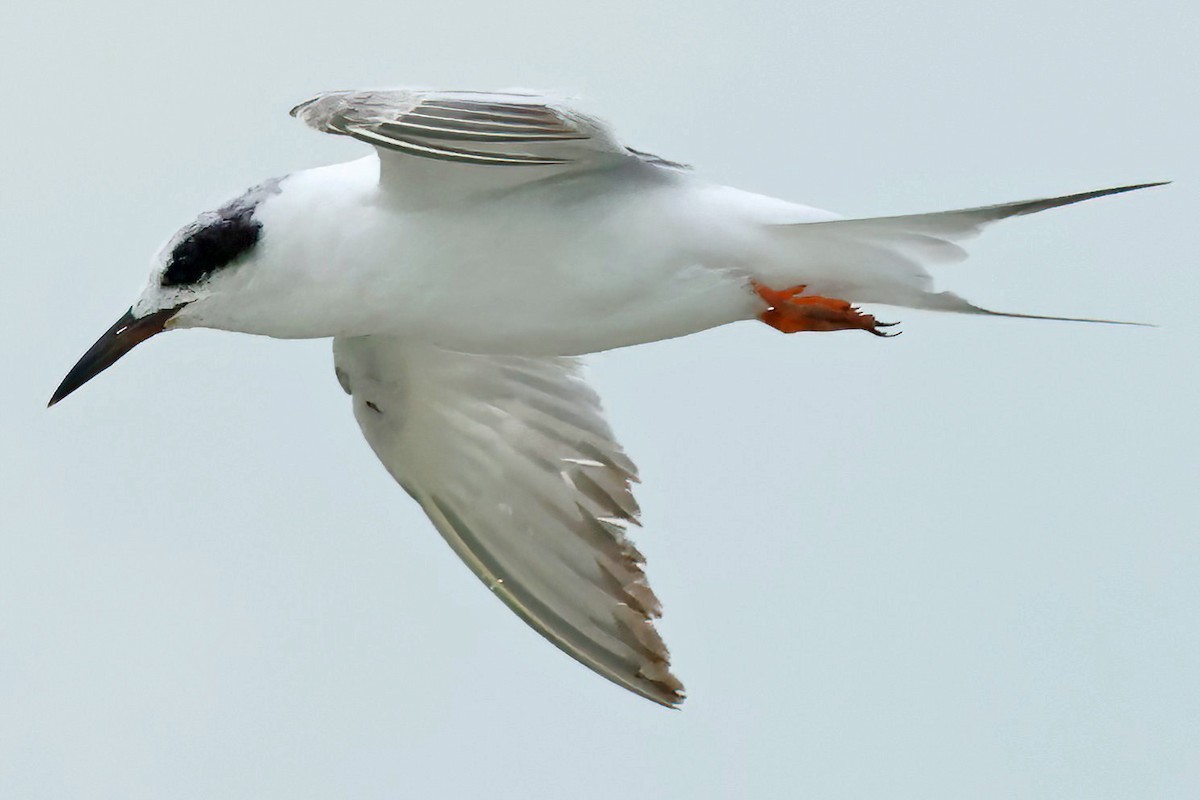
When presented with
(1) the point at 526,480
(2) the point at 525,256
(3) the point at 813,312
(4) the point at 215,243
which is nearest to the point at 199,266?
(4) the point at 215,243

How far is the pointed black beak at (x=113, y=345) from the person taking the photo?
6777 mm

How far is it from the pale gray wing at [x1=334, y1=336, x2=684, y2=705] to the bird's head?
88 centimetres

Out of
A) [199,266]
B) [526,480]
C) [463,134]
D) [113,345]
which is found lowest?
[526,480]

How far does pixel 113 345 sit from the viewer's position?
6879 mm

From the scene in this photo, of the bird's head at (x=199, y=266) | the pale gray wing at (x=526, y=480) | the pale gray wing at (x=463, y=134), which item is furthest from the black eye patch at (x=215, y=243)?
the pale gray wing at (x=526, y=480)

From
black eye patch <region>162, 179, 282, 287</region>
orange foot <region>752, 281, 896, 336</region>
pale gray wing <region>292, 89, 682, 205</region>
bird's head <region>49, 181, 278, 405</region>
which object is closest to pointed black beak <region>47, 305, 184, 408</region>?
bird's head <region>49, 181, 278, 405</region>

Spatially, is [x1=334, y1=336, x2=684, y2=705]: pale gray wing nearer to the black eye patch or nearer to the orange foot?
the black eye patch

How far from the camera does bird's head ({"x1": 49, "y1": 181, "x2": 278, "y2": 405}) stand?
21.7ft

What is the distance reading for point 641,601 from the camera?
24.8ft

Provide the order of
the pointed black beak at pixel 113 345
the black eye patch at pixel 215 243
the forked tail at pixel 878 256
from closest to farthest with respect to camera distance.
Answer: the forked tail at pixel 878 256
the black eye patch at pixel 215 243
the pointed black beak at pixel 113 345

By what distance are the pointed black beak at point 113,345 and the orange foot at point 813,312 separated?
1.79 meters

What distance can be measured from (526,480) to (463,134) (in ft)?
6.70

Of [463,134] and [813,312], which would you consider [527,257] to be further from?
[813,312]

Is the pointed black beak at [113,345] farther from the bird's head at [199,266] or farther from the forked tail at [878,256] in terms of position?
the forked tail at [878,256]
